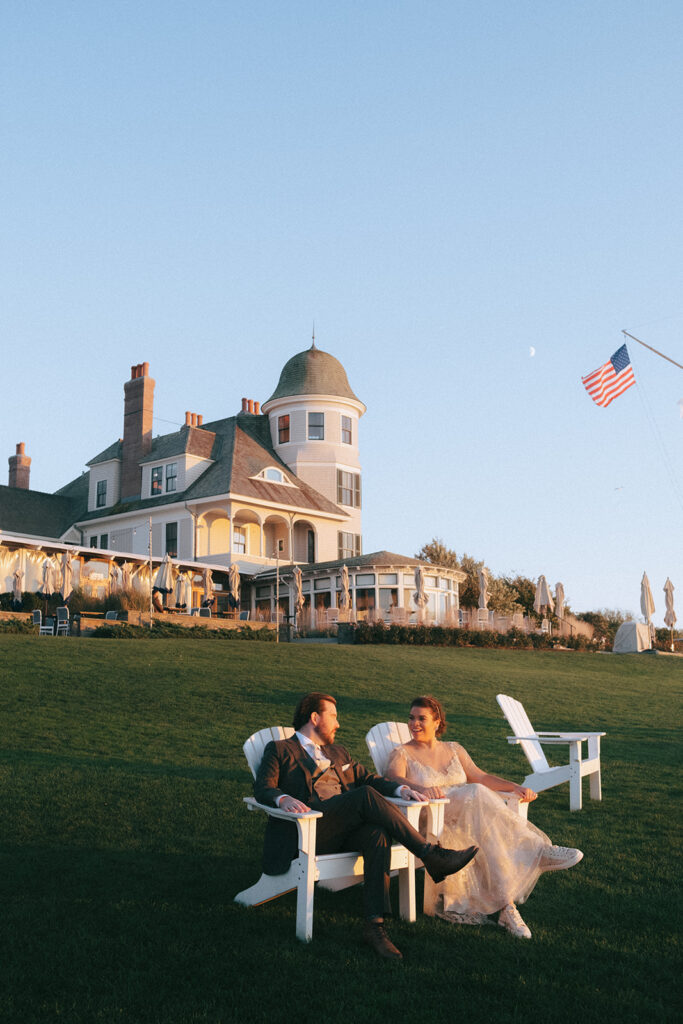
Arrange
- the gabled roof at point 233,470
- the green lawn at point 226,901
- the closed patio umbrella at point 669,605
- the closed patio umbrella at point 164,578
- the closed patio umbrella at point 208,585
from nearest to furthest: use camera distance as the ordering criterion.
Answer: the green lawn at point 226,901 < the closed patio umbrella at point 164,578 < the closed patio umbrella at point 669,605 < the closed patio umbrella at point 208,585 < the gabled roof at point 233,470

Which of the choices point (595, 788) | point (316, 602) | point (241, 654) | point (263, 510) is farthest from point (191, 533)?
point (595, 788)

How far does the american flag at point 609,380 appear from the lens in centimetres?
2206

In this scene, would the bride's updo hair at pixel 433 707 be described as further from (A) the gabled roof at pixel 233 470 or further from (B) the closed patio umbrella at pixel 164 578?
(A) the gabled roof at pixel 233 470

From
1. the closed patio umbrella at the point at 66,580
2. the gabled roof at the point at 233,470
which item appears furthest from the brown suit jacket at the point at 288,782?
the gabled roof at the point at 233,470

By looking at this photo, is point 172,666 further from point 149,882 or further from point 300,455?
point 300,455

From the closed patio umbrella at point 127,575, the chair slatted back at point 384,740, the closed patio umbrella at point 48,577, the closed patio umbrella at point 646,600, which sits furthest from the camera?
the closed patio umbrella at point 127,575

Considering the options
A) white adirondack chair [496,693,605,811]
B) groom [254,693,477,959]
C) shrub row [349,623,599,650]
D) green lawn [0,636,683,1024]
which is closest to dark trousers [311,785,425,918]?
groom [254,693,477,959]

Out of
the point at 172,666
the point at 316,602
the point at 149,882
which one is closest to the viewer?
the point at 149,882

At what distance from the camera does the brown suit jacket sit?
16.4 feet

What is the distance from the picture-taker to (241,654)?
18.6 meters

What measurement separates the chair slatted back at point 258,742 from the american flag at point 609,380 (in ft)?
58.9

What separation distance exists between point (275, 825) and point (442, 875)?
37.4 inches

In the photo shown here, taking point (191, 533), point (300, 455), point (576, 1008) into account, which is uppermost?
point (300, 455)

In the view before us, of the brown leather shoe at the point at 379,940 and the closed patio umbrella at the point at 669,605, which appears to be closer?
the brown leather shoe at the point at 379,940
